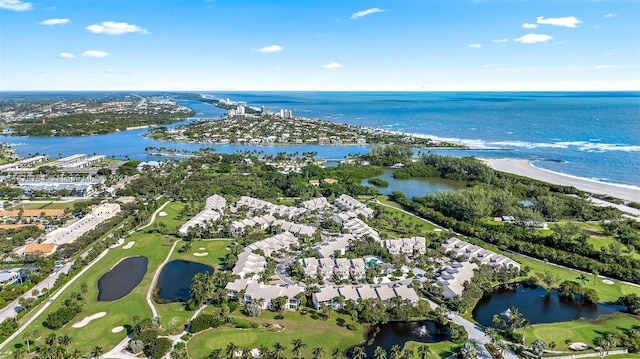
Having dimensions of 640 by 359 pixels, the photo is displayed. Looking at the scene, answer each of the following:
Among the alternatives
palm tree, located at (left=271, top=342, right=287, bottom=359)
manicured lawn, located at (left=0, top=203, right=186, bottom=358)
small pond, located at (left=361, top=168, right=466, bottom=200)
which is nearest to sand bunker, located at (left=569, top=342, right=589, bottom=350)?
palm tree, located at (left=271, top=342, right=287, bottom=359)

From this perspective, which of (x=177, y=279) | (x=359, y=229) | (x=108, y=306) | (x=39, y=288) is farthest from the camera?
(x=359, y=229)

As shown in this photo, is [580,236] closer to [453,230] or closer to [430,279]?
[453,230]

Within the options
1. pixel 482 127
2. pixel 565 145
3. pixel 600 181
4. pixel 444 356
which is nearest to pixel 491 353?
pixel 444 356

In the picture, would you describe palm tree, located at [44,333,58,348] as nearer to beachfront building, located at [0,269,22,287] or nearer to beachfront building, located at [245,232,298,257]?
beachfront building, located at [0,269,22,287]

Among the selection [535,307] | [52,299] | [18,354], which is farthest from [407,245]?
[18,354]

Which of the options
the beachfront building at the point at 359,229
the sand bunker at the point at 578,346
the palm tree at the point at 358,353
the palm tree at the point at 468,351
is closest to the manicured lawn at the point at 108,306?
the palm tree at the point at 358,353

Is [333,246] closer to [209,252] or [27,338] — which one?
[209,252]
